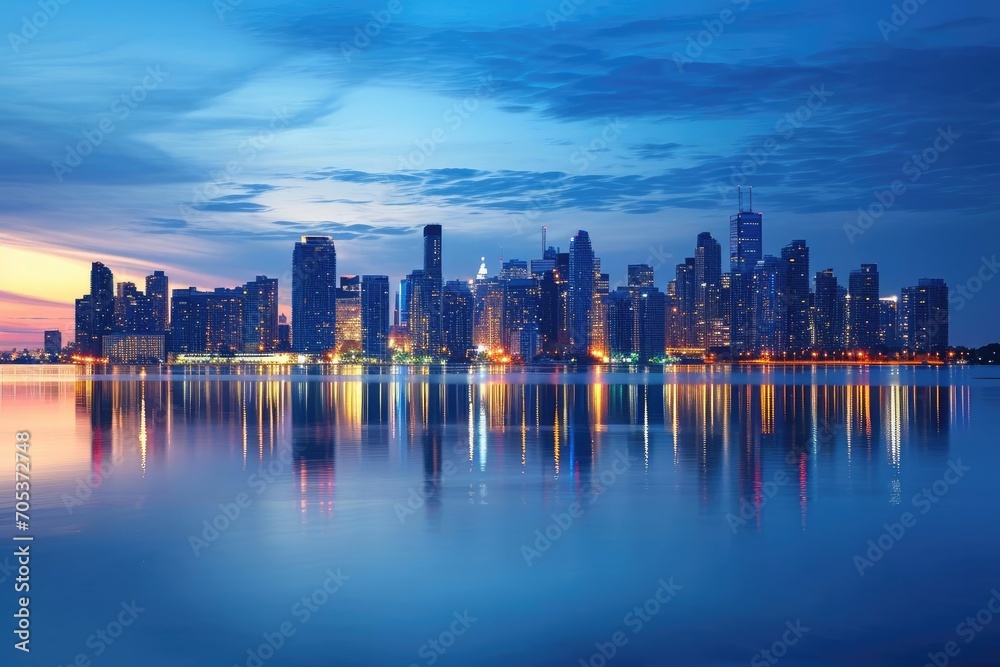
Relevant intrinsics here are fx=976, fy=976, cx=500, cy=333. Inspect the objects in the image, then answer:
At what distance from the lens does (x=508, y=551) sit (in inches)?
786

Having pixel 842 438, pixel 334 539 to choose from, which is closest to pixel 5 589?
pixel 334 539

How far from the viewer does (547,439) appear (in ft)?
140

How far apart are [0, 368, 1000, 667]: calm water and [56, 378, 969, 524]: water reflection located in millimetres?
281

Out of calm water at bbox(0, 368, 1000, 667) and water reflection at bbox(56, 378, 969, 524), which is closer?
calm water at bbox(0, 368, 1000, 667)

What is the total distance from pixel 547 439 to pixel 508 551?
75.0 feet

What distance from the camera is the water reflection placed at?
30.0 m

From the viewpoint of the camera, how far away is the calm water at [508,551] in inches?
568

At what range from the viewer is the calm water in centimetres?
1443

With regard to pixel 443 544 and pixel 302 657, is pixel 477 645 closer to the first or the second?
pixel 302 657

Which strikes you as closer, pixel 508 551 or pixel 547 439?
pixel 508 551

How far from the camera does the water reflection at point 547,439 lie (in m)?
30.0

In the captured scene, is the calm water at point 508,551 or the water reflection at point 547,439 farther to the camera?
the water reflection at point 547,439

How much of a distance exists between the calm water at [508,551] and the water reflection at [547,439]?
0.28 metres

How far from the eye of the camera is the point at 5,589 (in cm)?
1708
